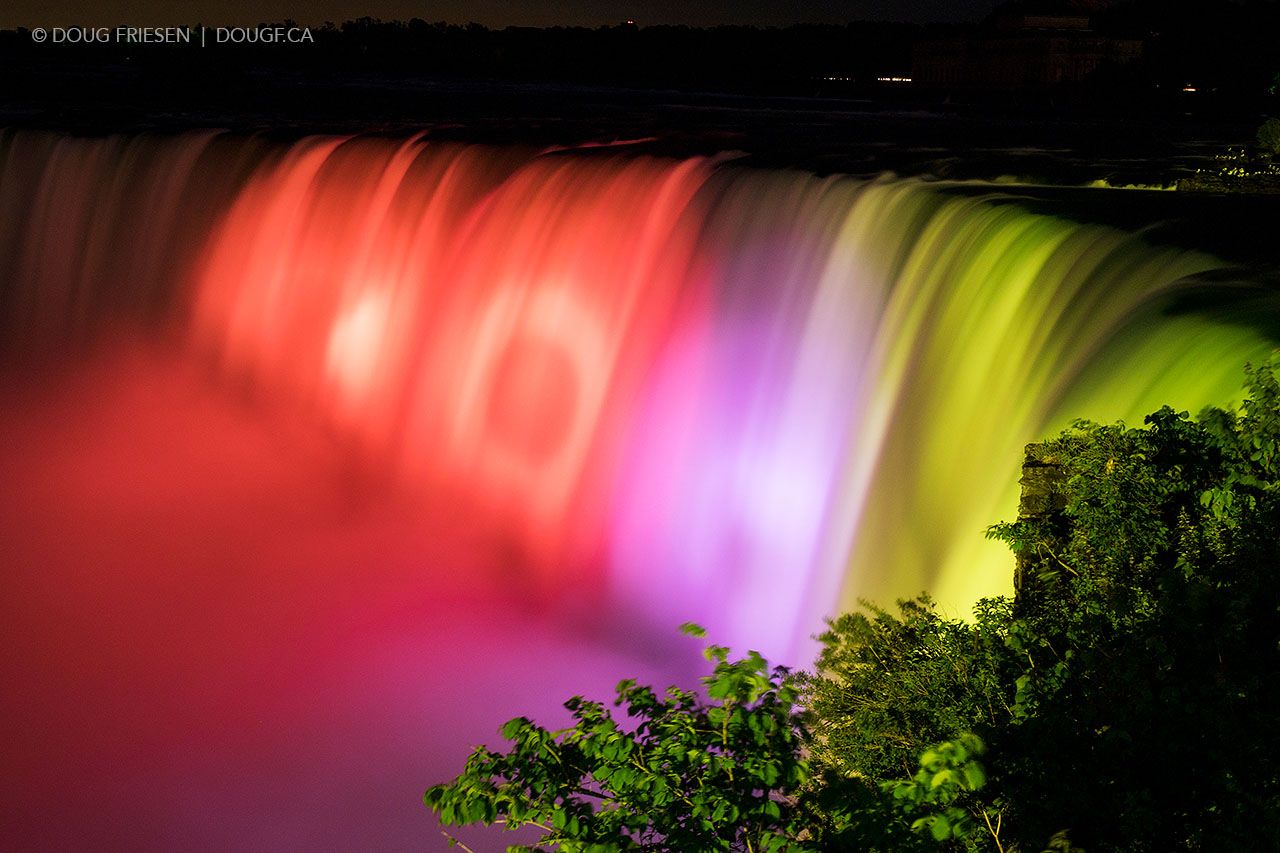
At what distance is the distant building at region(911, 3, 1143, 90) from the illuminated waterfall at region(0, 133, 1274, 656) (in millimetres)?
26978

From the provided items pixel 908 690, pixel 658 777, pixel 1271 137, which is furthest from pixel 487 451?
pixel 658 777

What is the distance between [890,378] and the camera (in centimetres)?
1083

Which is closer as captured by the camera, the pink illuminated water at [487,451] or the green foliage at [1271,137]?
the pink illuminated water at [487,451]

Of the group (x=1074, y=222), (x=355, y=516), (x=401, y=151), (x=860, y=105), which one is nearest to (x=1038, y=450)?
(x=1074, y=222)

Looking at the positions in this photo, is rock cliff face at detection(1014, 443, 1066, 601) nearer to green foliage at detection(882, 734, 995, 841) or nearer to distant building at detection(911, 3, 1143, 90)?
green foliage at detection(882, 734, 995, 841)

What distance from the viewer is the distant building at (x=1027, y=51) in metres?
40.9

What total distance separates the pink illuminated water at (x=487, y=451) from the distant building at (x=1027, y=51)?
27.6 metres

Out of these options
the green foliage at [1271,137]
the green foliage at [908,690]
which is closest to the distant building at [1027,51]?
the green foliage at [1271,137]

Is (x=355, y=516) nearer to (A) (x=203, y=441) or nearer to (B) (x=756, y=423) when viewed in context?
(A) (x=203, y=441)

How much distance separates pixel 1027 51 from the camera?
43594 mm

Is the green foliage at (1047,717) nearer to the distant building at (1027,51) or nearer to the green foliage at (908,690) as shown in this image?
the green foliage at (908,690)

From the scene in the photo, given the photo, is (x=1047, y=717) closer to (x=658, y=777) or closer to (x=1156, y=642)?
(x=1156, y=642)

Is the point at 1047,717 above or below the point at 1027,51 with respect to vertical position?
below

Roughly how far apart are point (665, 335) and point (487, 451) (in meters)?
2.58
